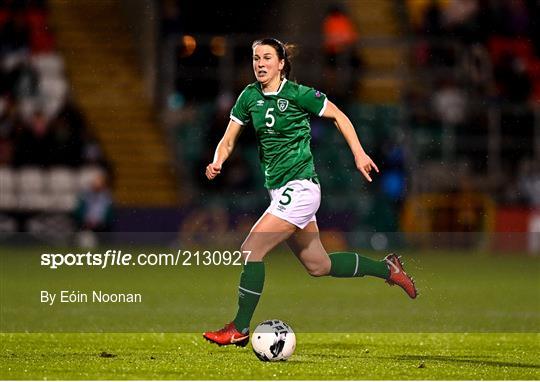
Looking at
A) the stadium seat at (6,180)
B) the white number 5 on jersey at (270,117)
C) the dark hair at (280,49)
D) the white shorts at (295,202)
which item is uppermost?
the dark hair at (280,49)

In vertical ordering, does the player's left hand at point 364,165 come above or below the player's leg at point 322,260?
above

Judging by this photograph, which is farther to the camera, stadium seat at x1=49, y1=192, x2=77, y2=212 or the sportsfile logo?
stadium seat at x1=49, y1=192, x2=77, y2=212

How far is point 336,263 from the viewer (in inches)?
408

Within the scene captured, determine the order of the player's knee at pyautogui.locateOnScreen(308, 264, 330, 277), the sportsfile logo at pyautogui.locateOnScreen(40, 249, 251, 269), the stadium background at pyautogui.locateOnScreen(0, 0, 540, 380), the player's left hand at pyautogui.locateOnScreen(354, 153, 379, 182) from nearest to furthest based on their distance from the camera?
the player's left hand at pyautogui.locateOnScreen(354, 153, 379, 182), the player's knee at pyautogui.locateOnScreen(308, 264, 330, 277), the sportsfile logo at pyautogui.locateOnScreen(40, 249, 251, 269), the stadium background at pyautogui.locateOnScreen(0, 0, 540, 380)

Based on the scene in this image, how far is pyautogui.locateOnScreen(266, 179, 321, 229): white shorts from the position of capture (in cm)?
955

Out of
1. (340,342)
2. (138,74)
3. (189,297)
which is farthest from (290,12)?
(340,342)

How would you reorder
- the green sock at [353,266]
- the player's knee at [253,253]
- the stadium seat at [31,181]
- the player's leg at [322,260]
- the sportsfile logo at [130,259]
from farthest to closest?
1. the stadium seat at [31,181]
2. the sportsfile logo at [130,259]
3. the green sock at [353,266]
4. the player's leg at [322,260]
5. the player's knee at [253,253]

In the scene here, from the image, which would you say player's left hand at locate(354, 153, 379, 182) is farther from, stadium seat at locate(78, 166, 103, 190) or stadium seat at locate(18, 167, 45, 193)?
stadium seat at locate(18, 167, 45, 193)

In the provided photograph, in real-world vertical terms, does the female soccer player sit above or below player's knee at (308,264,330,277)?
above

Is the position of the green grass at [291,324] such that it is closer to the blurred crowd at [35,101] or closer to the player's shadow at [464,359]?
the player's shadow at [464,359]

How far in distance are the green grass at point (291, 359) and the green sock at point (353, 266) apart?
0.56 m

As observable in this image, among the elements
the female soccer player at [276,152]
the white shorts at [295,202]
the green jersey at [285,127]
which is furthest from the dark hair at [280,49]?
the white shorts at [295,202]

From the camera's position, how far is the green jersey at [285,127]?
9.61 metres

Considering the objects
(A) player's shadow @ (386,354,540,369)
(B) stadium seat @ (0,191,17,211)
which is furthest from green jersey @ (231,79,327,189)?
(B) stadium seat @ (0,191,17,211)
